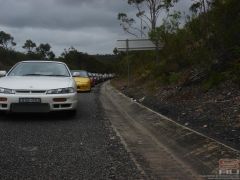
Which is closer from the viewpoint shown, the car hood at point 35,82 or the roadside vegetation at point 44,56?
the car hood at point 35,82

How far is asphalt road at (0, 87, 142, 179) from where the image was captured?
618cm

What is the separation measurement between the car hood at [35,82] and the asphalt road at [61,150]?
0.73m

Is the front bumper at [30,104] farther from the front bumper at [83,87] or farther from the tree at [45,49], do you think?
the tree at [45,49]

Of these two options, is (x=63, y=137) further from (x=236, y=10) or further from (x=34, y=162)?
(x=236, y=10)

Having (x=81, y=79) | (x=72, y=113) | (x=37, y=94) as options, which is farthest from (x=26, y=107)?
(x=81, y=79)

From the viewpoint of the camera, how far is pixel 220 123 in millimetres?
9883

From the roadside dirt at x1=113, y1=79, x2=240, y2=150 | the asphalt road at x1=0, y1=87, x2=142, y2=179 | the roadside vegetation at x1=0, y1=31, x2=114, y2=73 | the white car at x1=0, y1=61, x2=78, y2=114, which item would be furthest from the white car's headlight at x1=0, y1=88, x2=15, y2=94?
the roadside vegetation at x1=0, y1=31, x2=114, y2=73

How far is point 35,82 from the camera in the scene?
11.3 metres

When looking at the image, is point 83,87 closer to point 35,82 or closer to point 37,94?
point 35,82

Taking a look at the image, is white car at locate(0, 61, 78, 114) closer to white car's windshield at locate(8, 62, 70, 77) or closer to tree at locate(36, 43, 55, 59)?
white car's windshield at locate(8, 62, 70, 77)

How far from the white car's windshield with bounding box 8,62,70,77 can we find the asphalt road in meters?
1.59

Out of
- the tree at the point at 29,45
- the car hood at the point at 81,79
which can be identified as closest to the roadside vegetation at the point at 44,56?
the tree at the point at 29,45

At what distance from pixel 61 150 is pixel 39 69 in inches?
220

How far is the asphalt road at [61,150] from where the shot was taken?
6180 millimetres
